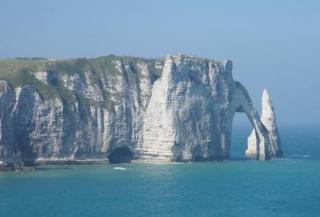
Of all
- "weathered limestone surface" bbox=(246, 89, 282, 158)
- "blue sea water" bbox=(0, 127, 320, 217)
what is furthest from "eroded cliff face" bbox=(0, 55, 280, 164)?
"blue sea water" bbox=(0, 127, 320, 217)

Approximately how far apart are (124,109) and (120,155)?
5146mm

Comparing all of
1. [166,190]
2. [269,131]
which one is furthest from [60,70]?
[166,190]

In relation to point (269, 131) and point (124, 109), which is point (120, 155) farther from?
point (269, 131)

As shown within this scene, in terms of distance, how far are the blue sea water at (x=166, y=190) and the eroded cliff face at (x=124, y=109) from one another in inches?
139

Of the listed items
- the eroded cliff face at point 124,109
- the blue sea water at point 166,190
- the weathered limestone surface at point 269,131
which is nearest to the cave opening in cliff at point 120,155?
the eroded cliff face at point 124,109

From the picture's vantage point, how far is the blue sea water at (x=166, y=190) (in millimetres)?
66312

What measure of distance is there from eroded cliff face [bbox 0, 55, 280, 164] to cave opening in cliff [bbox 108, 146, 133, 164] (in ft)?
0.36

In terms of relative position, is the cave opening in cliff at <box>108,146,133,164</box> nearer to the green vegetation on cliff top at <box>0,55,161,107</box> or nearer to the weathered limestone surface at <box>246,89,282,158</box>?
the green vegetation on cliff top at <box>0,55,161,107</box>

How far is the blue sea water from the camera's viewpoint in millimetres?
66312

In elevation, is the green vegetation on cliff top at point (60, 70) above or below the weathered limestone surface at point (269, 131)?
above

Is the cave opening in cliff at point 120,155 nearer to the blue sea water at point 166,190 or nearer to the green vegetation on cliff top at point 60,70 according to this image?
the blue sea water at point 166,190

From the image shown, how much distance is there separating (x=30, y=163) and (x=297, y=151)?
44.7 meters

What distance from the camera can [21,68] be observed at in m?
100

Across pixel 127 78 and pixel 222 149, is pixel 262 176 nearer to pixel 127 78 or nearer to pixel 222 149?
pixel 222 149
